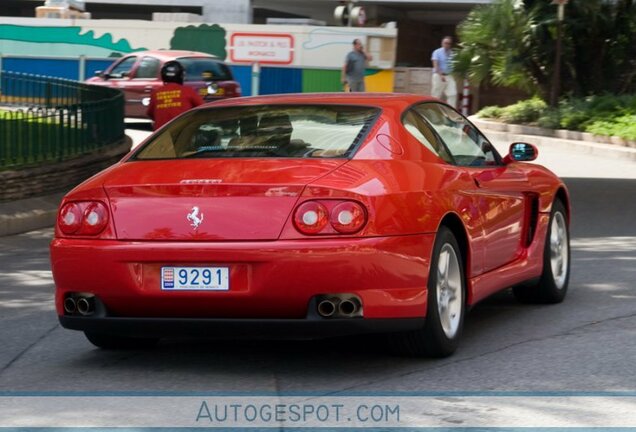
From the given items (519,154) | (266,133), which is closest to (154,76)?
(519,154)

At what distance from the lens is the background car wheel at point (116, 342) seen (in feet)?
24.8

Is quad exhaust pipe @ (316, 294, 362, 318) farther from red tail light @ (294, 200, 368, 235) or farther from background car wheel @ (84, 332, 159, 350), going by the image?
background car wheel @ (84, 332, 159, 350)

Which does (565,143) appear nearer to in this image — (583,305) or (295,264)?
(583,305)

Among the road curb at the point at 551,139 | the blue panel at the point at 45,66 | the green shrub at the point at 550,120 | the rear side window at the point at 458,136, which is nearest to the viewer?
the rear side window at the point at 458,136

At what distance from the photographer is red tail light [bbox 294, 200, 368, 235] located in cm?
655

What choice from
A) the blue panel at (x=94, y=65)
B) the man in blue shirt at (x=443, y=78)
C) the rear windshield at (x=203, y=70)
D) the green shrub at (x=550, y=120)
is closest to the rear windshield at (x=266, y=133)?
the rear windshield at (x=203, y=70)

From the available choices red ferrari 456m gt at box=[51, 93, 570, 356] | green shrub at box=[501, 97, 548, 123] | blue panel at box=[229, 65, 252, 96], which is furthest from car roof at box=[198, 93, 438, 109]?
blue panel at box=[229, 65, 252, 96]

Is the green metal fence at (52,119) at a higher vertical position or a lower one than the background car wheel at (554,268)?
lower

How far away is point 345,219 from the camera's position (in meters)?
6.57

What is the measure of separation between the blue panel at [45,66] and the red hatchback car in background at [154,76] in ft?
26.5

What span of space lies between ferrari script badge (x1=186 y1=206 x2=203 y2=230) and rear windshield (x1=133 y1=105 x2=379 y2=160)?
653mm

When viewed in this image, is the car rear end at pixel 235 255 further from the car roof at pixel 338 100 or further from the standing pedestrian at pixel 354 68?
the standing pedestrian at pixel 354 68

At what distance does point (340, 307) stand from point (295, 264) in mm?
318

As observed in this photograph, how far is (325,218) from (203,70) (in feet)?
70.8
